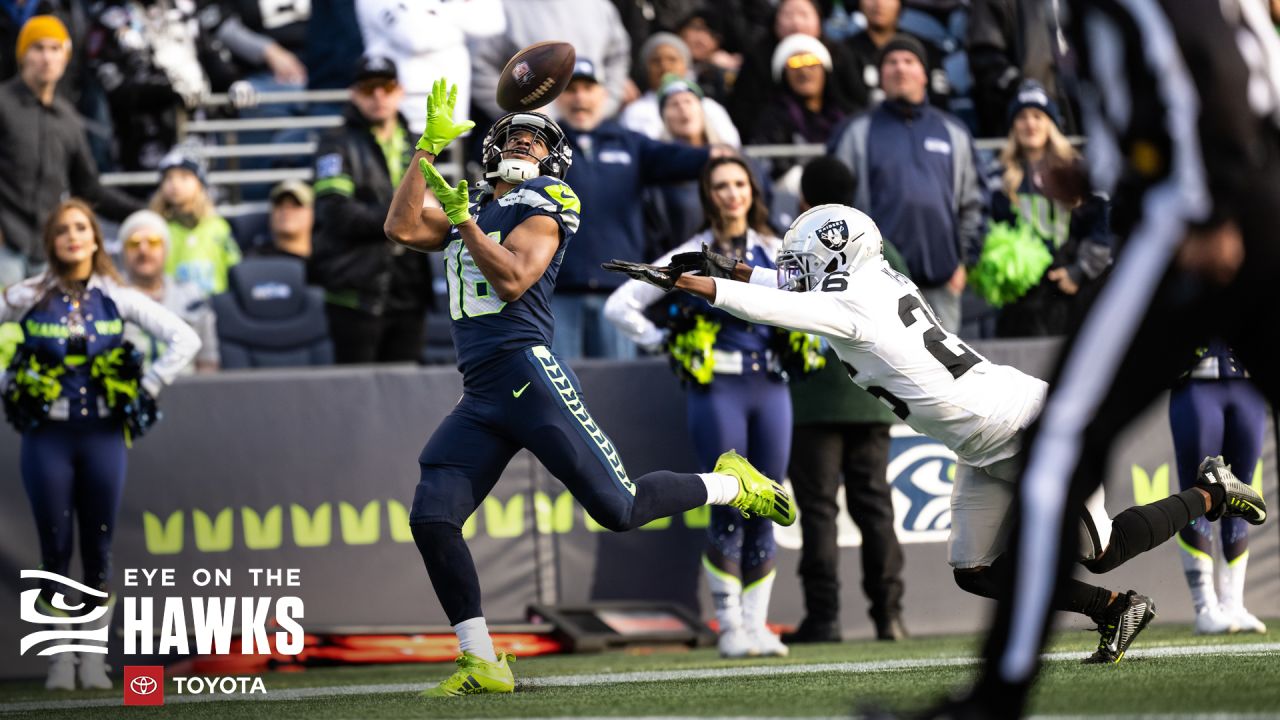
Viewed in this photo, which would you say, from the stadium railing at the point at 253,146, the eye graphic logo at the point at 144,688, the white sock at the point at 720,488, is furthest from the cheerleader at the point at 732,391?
the stadium railing at the point at 253,146

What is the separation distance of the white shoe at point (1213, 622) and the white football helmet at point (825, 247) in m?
3.08

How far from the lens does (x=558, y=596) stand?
9.60 meters

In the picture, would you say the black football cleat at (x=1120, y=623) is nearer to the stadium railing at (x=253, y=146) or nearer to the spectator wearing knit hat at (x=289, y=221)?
the stadium railing at (x=253, y=146)

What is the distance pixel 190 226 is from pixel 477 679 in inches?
225

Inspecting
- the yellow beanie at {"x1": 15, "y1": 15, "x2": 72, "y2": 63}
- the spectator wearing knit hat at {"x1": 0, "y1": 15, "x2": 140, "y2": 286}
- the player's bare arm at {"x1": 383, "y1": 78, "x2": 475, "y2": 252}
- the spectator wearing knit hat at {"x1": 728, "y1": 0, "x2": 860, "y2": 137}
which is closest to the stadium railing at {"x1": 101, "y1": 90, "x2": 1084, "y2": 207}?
the spectator wearing knit hat at {"x1": 728, "y1": 0, "x2": 860, "y2": 137}

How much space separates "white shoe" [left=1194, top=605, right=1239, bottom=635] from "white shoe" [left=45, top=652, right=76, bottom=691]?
5.51 metres

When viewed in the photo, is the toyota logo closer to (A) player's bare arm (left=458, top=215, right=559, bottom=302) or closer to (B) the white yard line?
(B) the white yard line

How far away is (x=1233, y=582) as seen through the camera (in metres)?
8.63

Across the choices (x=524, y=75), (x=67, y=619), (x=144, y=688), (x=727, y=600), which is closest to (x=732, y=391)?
(x=727, y=600)

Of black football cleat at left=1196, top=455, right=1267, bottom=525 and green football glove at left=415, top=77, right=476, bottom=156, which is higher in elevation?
green football glove at left=415, top=77, right=476, bottom=156

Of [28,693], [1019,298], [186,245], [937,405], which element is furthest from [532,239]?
[186,245]

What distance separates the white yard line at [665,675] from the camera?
693 cm

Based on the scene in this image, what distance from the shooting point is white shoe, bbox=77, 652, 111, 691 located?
8.38 m

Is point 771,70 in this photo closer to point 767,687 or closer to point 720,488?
point 720,488
